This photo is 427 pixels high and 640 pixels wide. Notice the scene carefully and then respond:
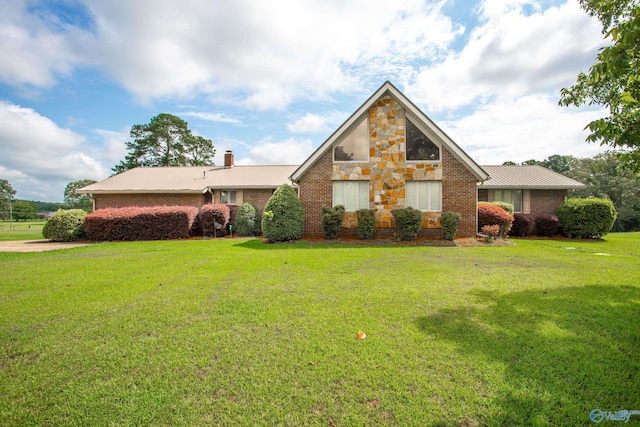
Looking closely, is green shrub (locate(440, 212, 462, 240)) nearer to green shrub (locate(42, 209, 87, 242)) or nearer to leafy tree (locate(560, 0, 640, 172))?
leafy tree (locate(560, 0, 640, 172))

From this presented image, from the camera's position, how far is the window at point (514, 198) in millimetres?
18844

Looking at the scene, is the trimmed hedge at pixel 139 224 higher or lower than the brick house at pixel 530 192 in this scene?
lower

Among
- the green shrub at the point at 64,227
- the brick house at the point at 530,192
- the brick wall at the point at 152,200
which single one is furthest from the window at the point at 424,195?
the green shrub at the point at 64,227

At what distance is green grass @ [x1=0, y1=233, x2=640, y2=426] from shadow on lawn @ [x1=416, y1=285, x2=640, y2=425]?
0.7 inches

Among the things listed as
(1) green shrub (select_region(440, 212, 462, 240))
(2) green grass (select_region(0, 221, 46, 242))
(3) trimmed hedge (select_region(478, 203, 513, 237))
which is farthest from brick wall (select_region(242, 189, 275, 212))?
(2) green grass (select_region(0, 221, 46, 242))

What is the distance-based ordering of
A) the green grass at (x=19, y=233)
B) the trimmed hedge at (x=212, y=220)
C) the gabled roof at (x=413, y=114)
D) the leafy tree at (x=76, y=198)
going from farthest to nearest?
the leafy tree at (x=76, y=198) < the green grass at (x=19, y=233) < the trimmed hedge at (x=212, y=220) < the gabled roof at (x=413, y=114)

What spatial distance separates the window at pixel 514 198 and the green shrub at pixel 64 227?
24129 millimetres

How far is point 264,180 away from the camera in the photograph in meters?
20.5

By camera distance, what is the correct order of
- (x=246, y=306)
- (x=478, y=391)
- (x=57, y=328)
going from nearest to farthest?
(x=478, y=391), (x=57, y=328), (x=246, y=306)

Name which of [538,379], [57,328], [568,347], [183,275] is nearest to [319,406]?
[538,379]

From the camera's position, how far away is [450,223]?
1320 centimetres

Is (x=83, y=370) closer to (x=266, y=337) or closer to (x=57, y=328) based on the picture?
(x=57, y=328)

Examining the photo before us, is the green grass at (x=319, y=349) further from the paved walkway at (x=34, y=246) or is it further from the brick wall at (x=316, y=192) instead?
the brick wall at (x=316, y=192)

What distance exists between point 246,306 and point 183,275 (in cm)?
309
